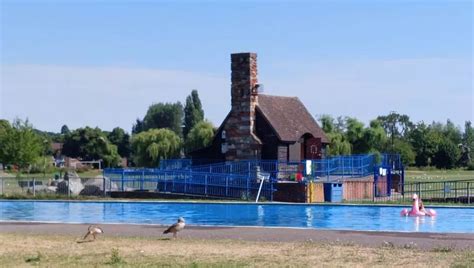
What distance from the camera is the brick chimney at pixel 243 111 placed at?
46.6m

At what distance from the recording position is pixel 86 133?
126125 mm

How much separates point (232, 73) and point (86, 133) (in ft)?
271

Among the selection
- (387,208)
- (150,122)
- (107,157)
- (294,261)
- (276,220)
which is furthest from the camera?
(150,122)

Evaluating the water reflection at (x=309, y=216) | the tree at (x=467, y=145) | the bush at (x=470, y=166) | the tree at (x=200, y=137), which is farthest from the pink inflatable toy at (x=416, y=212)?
the tree at (x=467, y=145)

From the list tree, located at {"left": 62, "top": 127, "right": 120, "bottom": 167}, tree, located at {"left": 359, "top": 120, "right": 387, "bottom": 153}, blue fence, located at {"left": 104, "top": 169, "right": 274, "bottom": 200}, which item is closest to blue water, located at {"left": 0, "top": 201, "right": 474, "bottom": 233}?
blue fence, located at {"left": 104, "top": 169, "right": 274, "bottom": 200}

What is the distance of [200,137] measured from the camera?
7806 centimetres

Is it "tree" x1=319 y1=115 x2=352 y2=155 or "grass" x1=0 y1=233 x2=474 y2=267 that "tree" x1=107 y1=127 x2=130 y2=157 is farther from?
"grass" x1=0 y1=233 x2=474 y2=267

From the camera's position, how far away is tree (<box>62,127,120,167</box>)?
120m

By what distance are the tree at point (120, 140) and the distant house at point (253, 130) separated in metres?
88.5

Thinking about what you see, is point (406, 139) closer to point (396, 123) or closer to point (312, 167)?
point (396, 123)

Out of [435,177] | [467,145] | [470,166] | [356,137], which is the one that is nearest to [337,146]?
[435,177]

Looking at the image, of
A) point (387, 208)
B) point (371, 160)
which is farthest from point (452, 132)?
point (387, 208)

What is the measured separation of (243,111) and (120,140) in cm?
9289

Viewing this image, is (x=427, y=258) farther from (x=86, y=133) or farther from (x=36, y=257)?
(x=86, y=133)
